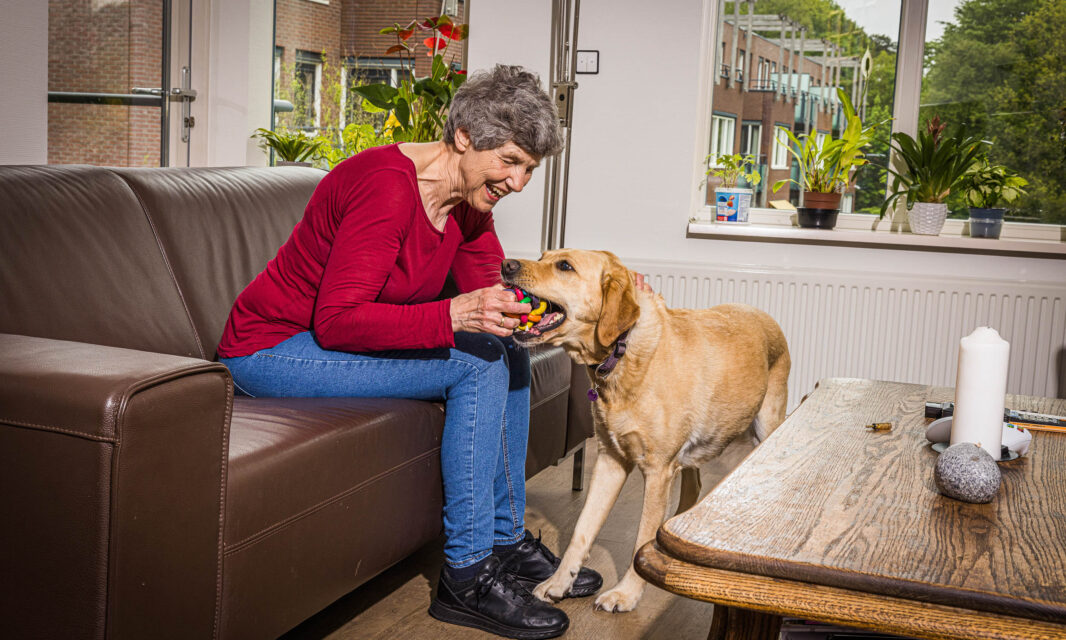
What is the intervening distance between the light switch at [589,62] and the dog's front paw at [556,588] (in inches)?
105

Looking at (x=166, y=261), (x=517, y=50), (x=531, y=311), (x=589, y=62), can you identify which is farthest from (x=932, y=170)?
(x=166, y=261)

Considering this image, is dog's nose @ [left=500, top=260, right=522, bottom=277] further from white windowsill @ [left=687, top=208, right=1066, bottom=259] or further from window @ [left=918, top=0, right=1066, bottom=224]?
window @ [left=918, top=0, right=1066, bottom=224]

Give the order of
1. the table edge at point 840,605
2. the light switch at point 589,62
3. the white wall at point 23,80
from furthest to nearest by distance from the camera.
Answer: the light switch at point 589,62, the white wall at point 23,80, the table edge at point 840,605

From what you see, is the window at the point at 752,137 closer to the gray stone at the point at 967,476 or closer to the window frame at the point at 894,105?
the window frame at the point at 894,105

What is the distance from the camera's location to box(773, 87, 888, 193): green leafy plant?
155 inches

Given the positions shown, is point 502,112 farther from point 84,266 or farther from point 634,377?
point 84,266

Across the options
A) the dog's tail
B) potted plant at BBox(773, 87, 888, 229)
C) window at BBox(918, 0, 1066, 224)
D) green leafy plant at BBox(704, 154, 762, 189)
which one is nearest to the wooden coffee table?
the dog's tail

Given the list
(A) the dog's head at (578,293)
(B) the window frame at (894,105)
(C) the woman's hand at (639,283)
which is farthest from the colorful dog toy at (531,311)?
(B) the window frame at (894,105)

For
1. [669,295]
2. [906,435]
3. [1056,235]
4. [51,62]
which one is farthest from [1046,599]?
[51,62]

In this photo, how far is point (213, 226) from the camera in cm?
221

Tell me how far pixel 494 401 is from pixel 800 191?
2.85 meters

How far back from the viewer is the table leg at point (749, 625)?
1166mm

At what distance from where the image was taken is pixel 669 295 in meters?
3.98

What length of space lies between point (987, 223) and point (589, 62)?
73.0 inches
